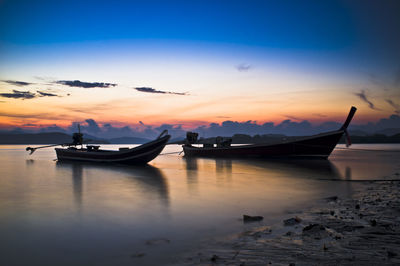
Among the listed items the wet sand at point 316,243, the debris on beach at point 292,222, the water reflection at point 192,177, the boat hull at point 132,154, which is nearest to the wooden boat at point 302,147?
the water reflection at point 192,177

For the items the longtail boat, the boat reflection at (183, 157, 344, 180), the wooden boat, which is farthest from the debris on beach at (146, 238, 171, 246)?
the wooden boat

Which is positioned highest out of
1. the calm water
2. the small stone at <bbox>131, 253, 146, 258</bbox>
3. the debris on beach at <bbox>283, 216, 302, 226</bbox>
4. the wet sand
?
the wet sand

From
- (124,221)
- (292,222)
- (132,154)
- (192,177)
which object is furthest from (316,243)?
(132,154)

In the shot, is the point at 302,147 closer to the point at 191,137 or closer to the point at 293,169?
the point at 293,169

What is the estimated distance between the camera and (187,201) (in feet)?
40.7

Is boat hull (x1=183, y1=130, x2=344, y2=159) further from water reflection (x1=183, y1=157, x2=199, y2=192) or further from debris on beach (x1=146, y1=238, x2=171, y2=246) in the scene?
debris on beach (x1=146, y1=238, x2=171, y2=246)

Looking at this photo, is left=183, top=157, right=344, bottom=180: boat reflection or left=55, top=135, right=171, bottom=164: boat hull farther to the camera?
left=55, top=135, right=171, bottom=164: boat hull

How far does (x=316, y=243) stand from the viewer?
5676 mm

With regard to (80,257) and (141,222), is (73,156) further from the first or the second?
(80,257)

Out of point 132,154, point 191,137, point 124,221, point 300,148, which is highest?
point 191,137

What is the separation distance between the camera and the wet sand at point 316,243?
4.91 meters

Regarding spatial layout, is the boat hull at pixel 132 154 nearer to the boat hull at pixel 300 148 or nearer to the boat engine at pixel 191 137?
the boat hull at pixel 300 148

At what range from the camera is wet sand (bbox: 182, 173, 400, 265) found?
4.91 metres

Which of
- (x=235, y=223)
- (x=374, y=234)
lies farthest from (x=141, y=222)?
(x=374, y=234)
